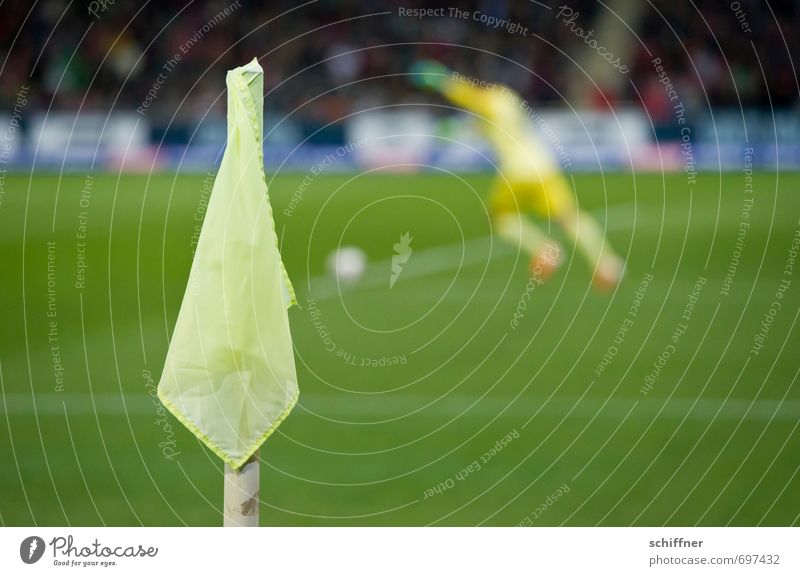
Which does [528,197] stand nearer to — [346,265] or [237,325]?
[346,265]

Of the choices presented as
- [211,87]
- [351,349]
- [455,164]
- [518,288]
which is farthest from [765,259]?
[211,87]

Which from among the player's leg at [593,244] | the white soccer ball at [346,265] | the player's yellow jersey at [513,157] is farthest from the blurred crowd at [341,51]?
the white soccer ball at [346,265]

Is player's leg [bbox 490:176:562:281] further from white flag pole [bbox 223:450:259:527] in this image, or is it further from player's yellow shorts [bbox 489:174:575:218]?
white flag pole [bbox 223:450:259:527]

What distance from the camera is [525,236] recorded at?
49.6ft

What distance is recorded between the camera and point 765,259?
1374 cm

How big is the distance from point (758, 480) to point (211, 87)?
2492 cm

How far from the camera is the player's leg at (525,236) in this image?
12859mm

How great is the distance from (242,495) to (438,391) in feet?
14.7

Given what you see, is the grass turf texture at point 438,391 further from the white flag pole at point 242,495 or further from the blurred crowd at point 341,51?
the blurred crowd at point 341,51

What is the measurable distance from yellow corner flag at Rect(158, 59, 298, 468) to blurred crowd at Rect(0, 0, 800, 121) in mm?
23177

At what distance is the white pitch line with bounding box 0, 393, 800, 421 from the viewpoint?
7238 mm

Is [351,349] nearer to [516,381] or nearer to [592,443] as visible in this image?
[516,381]

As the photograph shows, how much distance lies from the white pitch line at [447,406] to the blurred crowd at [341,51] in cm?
1915

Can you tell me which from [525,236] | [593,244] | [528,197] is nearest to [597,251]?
[593,244]
